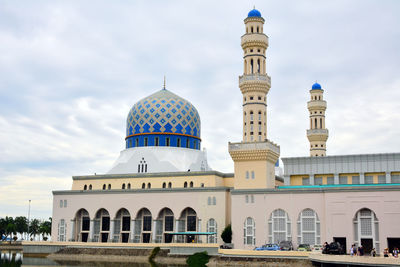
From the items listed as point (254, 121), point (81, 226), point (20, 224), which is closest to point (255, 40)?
point (254, 121)

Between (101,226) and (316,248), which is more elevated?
(101,226)

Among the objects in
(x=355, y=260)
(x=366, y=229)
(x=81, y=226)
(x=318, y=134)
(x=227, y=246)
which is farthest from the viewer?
(x=318, y=134)

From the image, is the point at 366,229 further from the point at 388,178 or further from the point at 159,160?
the point at 159,160

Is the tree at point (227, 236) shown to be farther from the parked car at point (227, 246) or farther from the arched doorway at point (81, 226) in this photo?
the arched doorway at point (81, 226)

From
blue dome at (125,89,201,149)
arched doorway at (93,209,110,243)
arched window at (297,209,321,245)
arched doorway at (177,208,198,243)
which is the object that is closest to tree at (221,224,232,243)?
arched doorway at (177,208,198,243)

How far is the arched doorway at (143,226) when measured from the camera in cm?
5044

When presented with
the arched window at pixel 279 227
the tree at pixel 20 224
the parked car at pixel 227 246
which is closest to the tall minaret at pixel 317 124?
the arched window at pixel 279 227

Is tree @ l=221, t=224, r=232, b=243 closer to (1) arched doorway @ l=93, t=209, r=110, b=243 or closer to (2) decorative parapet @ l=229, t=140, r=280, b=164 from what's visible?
(2) decorative parapet @ l=229, t=140, r=280, b=164

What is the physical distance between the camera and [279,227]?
142 ft

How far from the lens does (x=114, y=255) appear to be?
46344 mm

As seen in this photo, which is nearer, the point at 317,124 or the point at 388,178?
the point at 388,178

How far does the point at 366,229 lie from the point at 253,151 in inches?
446

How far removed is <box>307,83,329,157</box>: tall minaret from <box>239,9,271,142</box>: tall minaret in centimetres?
1348

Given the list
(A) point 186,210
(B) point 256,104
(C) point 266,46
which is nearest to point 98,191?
(A) point 186,210
